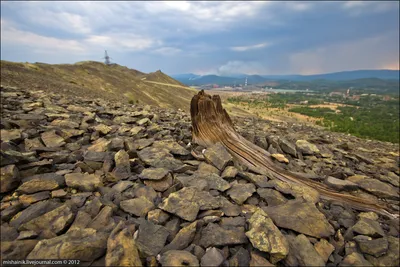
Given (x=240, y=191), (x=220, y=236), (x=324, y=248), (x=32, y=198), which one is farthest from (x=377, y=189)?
(x=32, y=198)

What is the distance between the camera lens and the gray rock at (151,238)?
151 inches

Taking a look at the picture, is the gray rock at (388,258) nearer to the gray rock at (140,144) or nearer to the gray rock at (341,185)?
the gray rock at (341,185)

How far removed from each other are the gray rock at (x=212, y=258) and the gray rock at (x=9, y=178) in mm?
4694

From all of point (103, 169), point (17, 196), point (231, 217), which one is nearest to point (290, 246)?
point (231, 217)

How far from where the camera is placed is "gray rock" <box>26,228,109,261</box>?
3.46 m

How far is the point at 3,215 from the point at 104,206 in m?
1.84

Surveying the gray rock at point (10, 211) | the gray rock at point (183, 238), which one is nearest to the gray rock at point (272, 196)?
the gray rock at point (183, 238)

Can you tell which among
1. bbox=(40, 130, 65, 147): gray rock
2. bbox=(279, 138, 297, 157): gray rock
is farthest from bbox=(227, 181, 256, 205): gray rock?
bbox=(40, 130, 65, 147): gray rock

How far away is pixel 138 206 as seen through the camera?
16.2 ft

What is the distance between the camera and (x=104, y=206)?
15.7 ft

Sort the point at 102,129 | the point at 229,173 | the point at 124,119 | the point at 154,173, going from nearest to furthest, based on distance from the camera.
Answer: the point at 154,173, the point at 229,173, the point at 102,129, the point at 124,119

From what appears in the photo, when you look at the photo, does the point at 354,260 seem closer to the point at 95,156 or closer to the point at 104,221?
the point at 104,221

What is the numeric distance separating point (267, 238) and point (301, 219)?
1304mm

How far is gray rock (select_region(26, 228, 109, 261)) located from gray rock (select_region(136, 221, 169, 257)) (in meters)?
0.64
